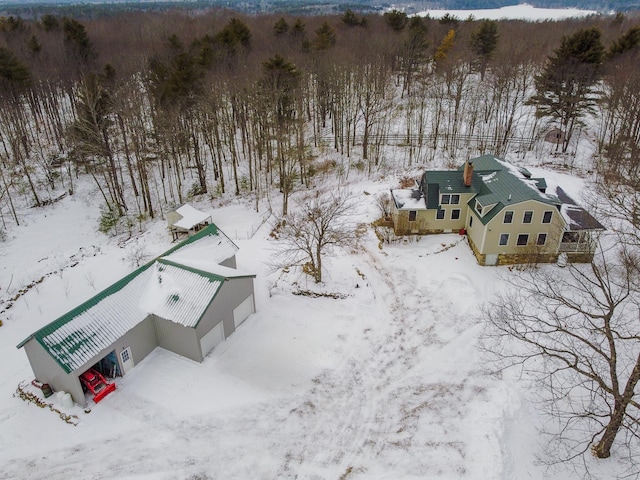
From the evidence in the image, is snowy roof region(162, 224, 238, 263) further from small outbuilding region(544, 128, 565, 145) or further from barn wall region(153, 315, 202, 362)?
small outbuilding region(544, 128, 565, 145)

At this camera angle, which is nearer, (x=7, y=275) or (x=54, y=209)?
(x=7, y=275)

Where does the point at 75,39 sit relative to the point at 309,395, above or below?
above

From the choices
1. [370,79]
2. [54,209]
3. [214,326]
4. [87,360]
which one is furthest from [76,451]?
[370,79]

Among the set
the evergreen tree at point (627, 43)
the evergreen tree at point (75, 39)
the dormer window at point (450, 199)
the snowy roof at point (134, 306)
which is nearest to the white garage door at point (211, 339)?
the snowy roof at point (134, 306)

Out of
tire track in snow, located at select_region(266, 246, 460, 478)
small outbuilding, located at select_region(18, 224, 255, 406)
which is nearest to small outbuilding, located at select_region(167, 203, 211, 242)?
small outbuilding, located at select_region(18, 224, 255, 406)

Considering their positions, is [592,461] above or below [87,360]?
below

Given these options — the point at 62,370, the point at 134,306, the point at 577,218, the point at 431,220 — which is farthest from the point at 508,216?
the point at 62,370

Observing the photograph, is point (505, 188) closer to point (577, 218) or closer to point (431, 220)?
point (577, 218)

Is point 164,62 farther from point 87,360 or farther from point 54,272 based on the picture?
point 87,360
